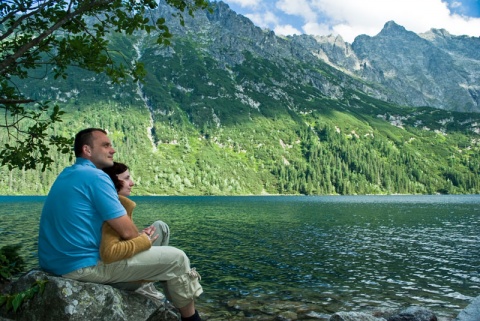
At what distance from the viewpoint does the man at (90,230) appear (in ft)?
24.0

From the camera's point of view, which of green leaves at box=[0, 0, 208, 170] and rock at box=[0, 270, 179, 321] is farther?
green leaves at box=[0, 0, 208, 170]

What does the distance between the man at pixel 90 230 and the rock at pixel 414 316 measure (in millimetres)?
10987

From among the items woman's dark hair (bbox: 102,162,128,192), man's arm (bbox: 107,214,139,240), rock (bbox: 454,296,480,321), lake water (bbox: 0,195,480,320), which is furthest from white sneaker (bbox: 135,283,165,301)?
rock (bbox: 454,296,480,321)

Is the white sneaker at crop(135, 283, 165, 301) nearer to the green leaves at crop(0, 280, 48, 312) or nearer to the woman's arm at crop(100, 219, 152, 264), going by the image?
the woman's arm at crop(100, 219, 152, 264)

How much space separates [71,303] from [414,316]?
1371 centimetres

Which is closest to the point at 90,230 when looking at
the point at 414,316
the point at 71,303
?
the point at 71,303

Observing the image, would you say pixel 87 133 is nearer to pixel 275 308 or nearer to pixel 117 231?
pixel 117 231

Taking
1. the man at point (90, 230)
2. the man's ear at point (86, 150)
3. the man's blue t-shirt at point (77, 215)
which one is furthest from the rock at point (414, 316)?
the man's ear at point (86, 150)

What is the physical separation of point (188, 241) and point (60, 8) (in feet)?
116

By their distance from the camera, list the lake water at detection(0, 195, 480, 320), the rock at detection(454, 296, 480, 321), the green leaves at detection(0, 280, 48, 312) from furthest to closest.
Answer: the lake water at detection(0, 195, 480, 320)
the rock at detection(454, 296, 480, 321)
the green leaves at detection(0, 280, 48, 312)

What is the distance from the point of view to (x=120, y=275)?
7824 mm

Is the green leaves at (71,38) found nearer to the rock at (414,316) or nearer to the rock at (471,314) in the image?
the rock at (471,314)

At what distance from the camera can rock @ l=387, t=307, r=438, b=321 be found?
599 inches

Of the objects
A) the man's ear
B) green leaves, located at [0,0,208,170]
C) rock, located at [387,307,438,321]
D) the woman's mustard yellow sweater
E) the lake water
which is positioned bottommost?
the lake water
